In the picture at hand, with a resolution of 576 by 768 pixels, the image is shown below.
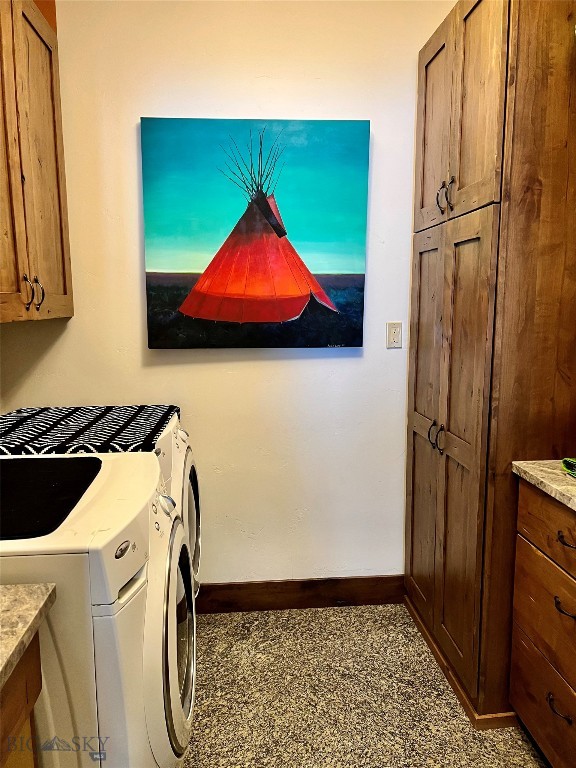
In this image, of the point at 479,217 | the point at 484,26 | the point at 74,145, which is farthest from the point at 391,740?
the point at 74,145

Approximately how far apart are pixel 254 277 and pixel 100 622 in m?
1.50

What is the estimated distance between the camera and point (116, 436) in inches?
61.5

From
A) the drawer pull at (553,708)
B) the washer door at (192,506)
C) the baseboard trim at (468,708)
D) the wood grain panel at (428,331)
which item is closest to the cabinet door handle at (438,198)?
the wood grain panel at (428,331)

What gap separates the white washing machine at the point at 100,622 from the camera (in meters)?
0.92

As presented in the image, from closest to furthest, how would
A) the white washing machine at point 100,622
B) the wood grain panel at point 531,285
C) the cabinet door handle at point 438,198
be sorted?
the white washing machine at point 100,622 < the wood grain panel at point 531,285 < the cabinet door handle at point 438,198

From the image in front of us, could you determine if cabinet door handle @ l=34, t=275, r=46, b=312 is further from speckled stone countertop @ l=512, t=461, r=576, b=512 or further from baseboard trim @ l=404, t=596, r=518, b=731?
baseboard trim @ l=404, t=596, r=518, b=731

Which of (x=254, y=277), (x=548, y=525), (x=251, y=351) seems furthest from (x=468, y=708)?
(x=254, y=277)

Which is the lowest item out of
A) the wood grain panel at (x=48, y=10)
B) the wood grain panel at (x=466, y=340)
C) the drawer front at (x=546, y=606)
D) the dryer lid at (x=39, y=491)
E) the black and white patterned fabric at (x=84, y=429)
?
the drawer front at (x=546, y=606)

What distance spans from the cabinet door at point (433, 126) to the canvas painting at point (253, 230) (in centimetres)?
22

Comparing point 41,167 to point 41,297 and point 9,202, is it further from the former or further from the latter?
point 41,297

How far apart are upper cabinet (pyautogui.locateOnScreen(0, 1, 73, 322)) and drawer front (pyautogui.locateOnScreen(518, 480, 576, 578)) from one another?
1575 millimetres

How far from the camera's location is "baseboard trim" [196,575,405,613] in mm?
2322

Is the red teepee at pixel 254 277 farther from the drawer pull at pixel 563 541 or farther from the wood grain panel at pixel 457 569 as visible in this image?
the drawer pull at pixel 563 541

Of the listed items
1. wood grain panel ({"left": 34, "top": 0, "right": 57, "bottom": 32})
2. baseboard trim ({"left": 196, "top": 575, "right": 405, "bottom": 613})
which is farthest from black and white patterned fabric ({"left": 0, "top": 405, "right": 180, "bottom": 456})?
wood grain panel ({"left": 34, "top": 0, "right": 57, "bottom": 32})
